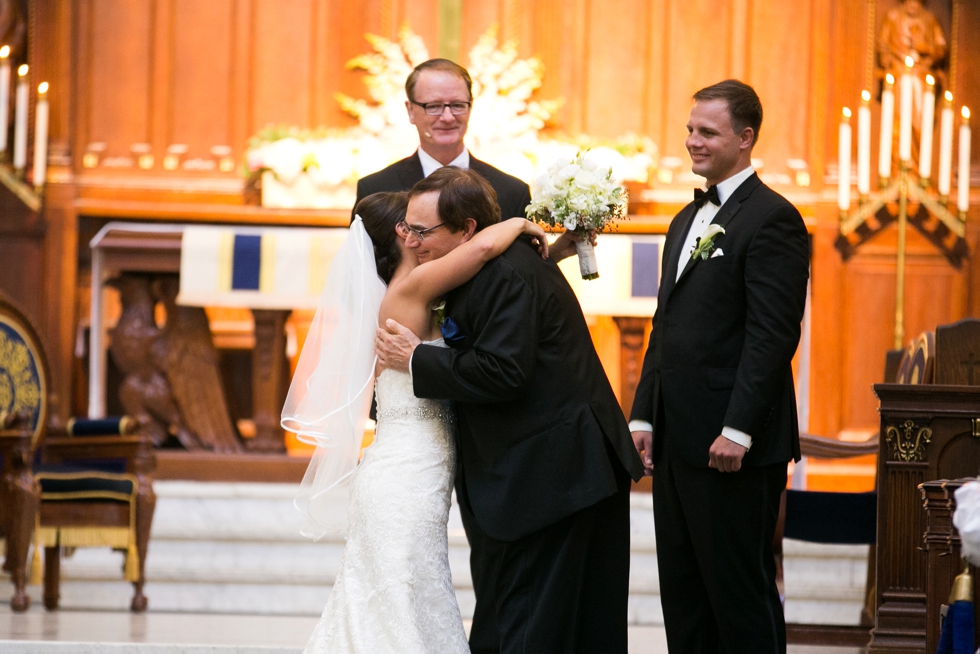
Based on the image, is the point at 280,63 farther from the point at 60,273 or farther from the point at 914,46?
the point at 914,46

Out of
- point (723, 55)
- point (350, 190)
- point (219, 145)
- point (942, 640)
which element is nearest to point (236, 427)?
point (350, 190)

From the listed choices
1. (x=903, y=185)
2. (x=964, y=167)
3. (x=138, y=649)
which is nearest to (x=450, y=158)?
(x=138, y=649)

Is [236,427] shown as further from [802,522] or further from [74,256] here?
[802,522]

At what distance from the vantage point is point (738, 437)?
10.6 ft

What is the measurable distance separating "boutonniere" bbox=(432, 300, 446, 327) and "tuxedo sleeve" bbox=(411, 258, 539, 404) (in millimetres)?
144

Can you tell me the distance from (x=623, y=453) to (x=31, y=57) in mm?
6232

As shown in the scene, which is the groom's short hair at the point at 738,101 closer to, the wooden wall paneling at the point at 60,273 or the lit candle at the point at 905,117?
the lit candle at the point at 905,117

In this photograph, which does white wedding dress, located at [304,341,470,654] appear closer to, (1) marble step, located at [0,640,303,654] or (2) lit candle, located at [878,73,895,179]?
(1) marble step, located at [0,640,303,654]

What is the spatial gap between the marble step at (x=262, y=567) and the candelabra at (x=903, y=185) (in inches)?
88.7

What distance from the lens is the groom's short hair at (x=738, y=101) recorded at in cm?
337

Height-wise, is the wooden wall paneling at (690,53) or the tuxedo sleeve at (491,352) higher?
the wooden wall paneling at (690,53)

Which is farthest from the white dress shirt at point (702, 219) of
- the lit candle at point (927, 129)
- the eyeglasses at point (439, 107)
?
the lit candle at point (927, 129)

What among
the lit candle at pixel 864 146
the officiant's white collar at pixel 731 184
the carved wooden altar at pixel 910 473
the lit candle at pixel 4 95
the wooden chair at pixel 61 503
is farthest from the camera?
the lit candle at pixel 4 95

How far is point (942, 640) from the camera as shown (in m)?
2.77
